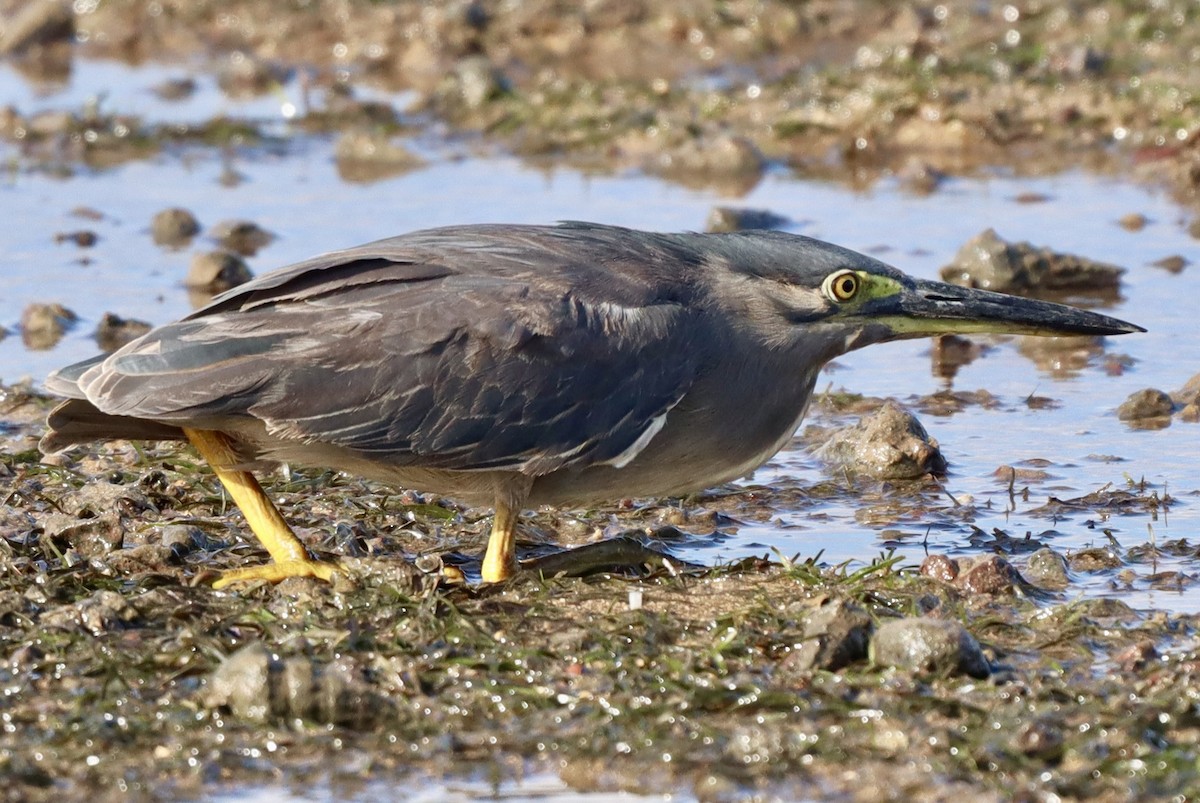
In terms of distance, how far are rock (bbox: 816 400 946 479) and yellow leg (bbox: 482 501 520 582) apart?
1595mm

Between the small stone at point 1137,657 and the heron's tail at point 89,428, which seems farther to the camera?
the heron's tail at point 89,428

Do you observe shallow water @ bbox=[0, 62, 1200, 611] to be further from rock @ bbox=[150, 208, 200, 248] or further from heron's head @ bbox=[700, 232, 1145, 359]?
heron's head @ bbox=[700, 232, 1145, 359]

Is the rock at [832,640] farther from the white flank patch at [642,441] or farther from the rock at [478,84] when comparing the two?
the rock at [478,84]

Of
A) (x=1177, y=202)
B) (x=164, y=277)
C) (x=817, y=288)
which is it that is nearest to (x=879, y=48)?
(x=1177, y=202)

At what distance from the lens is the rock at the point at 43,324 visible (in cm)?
866

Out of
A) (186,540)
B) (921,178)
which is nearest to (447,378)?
(186,540)

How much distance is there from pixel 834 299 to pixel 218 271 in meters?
4.33

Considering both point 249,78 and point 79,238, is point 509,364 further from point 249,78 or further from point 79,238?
point 249,78

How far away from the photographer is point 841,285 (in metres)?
5.70

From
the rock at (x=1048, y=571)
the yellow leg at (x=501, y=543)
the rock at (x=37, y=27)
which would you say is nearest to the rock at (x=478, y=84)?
the rock at (x=37, y=27)

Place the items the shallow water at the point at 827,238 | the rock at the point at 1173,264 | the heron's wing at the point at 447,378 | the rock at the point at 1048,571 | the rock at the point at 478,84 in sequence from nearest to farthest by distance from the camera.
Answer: the heron's wing at the point at 447,378
the rock at the point at 1048,571
the shallow water at the point at 827,238
the rock at the point at 1173,264
the rock at the point at 478,84

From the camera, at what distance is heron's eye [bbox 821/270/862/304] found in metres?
5.69

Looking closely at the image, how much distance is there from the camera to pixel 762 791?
421 cm

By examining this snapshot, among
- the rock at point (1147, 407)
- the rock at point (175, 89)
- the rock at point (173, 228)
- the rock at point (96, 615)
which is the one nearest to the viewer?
the rock at point (96, 615)
